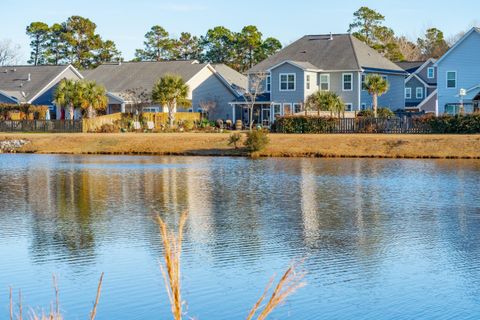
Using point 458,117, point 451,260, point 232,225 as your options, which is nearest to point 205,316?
point 451,260

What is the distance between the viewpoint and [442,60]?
70.9 m

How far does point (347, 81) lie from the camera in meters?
76.1

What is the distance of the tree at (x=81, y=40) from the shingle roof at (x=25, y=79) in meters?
25.2

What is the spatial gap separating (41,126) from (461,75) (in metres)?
35.3

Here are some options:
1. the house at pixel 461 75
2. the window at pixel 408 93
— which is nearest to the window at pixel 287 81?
the house at pixel 461 75

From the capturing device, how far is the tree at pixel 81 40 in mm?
118062

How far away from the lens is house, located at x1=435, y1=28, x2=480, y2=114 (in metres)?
68.9

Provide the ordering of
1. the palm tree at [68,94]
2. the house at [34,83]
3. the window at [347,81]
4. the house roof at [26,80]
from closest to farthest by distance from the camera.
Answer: the palm tree at [68,94]
the window at [347,81]
the house at [34,83]
the house roof at [26,80]

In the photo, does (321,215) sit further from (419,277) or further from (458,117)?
(458,117)

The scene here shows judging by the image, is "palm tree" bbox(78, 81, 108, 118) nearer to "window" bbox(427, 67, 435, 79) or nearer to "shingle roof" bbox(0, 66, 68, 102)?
"shingle roof" bbox(0, 66, 68, 102)

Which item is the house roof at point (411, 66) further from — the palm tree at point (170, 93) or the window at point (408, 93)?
the palm tree at point (170, 93)

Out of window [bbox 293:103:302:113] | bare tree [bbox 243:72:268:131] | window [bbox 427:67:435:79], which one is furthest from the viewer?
window [bbox 427:67:435:79]

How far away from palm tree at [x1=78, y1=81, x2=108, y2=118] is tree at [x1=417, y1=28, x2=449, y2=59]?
70.9 meters

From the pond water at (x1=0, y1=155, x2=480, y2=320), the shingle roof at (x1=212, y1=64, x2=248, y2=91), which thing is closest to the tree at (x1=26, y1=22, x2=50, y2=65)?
the shingle roof at (x1=212, y1=64, x2=248, y2=91)
